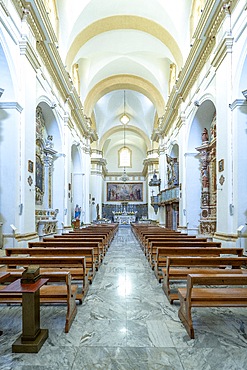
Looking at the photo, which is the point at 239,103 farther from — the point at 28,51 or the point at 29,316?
the point at 29,316

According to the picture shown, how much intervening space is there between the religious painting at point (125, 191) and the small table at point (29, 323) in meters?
31.8

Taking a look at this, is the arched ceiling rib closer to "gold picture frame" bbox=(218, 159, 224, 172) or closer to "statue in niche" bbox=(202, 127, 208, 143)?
"statue in niche" bbox=(202, 127, 208, 143)

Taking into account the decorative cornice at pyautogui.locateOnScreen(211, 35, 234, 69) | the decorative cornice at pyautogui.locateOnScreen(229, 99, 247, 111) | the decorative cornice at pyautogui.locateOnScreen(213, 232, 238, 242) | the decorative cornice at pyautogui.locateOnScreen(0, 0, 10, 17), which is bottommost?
the decorative cornice at pyautogui.locateOnScreen(213, 232, 238, 242)

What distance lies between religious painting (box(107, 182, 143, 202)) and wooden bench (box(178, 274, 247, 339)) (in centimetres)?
3129

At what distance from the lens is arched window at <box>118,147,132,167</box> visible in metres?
36.2

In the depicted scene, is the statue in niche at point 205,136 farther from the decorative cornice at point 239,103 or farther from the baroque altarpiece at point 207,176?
the decorative cornice at point 239,103

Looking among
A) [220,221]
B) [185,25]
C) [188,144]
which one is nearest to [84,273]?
[220,221]

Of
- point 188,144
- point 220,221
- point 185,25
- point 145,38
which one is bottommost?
point 220,221

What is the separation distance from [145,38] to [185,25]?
3.20 m

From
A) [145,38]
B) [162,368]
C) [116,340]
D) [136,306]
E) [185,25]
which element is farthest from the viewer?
[145,38]

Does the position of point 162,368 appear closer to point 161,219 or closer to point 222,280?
point 222,280

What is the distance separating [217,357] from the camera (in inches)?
99.2

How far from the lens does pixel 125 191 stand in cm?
3488

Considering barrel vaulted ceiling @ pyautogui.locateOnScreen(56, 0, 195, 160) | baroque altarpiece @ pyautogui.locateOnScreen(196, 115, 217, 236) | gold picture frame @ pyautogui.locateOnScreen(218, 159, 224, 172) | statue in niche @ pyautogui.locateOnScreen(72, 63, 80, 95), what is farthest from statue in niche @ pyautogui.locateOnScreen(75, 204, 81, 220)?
gold picture frame @ pyautogui.locateOnScreen(218, 159, 224, 172)
